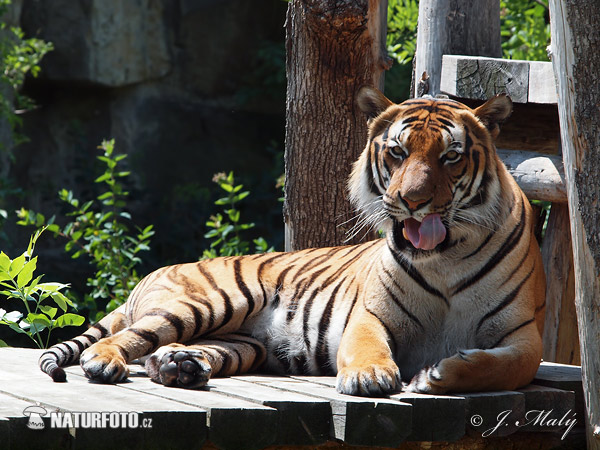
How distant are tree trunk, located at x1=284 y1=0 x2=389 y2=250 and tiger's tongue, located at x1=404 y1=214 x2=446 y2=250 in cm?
162

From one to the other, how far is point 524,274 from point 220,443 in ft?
4.84

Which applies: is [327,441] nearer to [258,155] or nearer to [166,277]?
[166,277]

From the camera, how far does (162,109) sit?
10.3 metres

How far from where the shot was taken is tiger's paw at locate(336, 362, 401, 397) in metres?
2.88

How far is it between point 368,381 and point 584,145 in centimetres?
111

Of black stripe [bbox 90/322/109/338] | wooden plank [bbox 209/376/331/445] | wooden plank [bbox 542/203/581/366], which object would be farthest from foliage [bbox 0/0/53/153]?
wooden plank [bbox 209/376/331/445]

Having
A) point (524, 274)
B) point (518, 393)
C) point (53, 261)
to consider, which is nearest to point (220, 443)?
point (518, 393)

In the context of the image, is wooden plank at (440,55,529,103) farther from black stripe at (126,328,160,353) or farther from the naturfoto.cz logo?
the naturfoto.cz logo

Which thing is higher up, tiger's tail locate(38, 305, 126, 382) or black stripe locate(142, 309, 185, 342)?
black stripe locate(142, 309, 185, 342)

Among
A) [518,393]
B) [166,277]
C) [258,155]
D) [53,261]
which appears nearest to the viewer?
[518,393]

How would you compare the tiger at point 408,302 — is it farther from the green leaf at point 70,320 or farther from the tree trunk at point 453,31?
the tree trunk at point 453,31

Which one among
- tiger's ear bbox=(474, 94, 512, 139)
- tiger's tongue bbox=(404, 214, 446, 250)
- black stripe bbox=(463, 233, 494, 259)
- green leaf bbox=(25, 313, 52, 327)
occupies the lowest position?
green leaf bbox=(25, 313, 52, 327)

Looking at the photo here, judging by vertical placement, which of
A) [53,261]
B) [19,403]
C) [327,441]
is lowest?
[53,261]

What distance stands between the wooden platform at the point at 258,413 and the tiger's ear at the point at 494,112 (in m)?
1.04
